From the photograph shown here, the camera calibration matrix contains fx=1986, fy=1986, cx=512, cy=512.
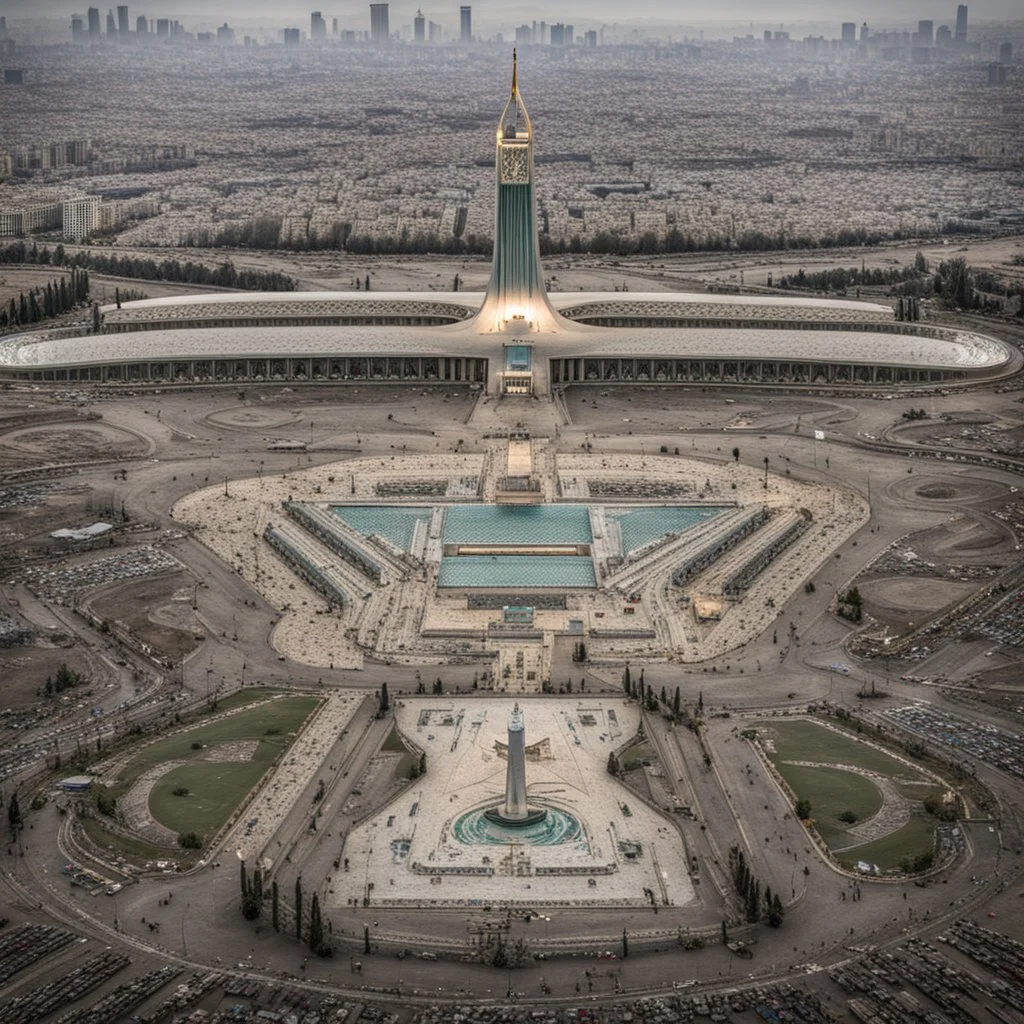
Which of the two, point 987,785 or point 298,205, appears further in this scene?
point 298,205

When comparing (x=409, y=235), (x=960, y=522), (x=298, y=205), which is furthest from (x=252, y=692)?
(x=298, y=205)

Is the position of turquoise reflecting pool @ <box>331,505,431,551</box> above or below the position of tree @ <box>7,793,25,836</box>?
below

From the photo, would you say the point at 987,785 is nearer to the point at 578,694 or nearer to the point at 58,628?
the point at 578,694

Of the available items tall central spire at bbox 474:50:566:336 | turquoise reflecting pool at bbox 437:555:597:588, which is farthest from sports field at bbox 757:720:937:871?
tall central spire at bbox 474:50:566:336

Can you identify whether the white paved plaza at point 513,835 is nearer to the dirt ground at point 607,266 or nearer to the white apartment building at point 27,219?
the dirt ground at point 607,266

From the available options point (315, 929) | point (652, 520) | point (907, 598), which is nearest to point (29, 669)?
point (315, 929)

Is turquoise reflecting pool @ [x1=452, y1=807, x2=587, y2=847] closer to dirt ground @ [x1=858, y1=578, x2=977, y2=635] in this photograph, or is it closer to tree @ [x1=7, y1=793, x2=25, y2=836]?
tree @ [x1=7, y1=793, x2=25, y2=836]
